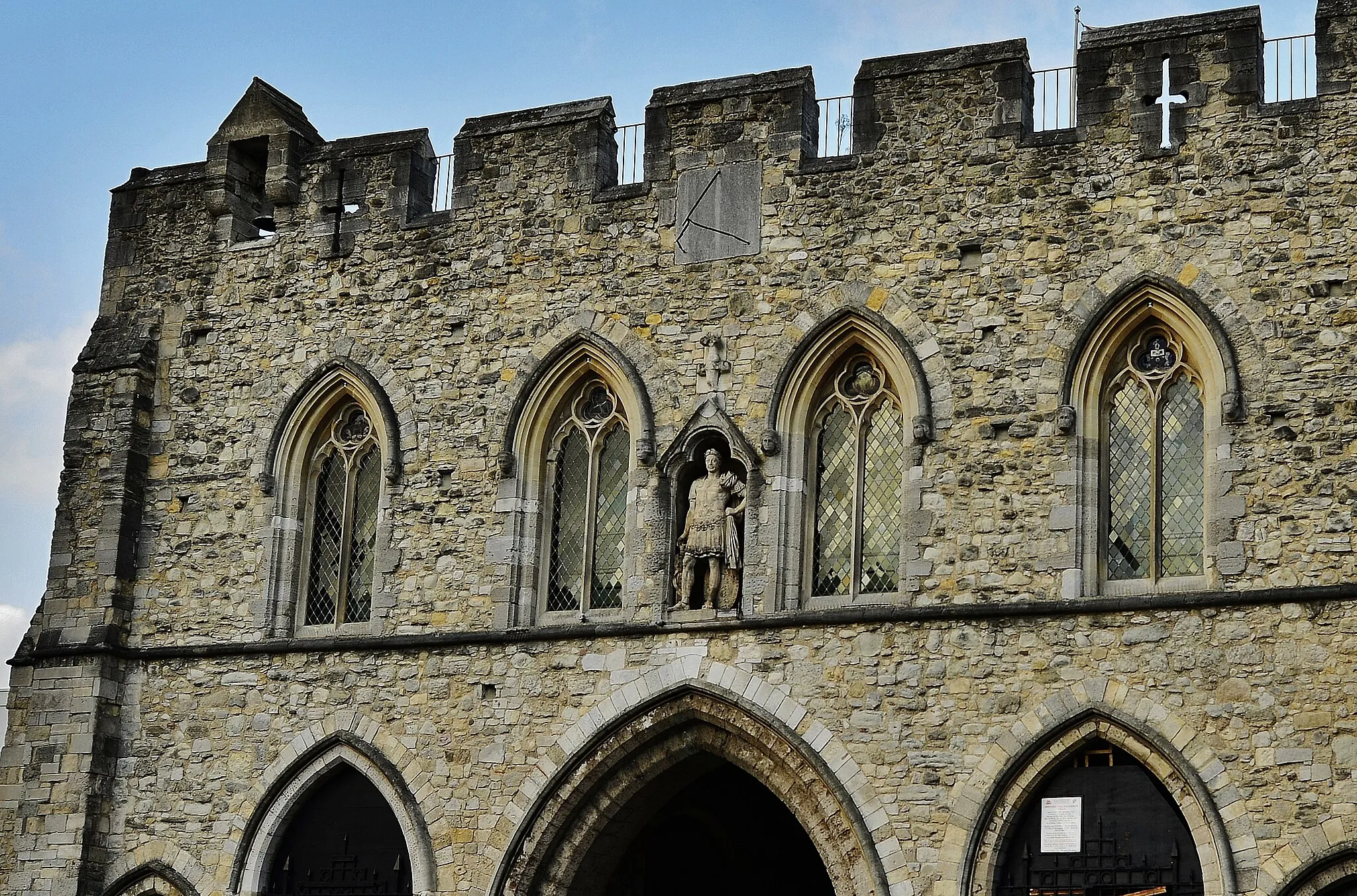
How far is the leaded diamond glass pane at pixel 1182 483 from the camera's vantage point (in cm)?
1470

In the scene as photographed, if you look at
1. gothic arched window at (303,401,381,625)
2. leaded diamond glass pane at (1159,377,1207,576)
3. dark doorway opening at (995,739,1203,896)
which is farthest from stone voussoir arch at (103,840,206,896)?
leaded diamond glass pane at (1159,377,1207,576)

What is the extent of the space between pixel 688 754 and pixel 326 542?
3.65 meters

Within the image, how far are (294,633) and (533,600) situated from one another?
2105mm

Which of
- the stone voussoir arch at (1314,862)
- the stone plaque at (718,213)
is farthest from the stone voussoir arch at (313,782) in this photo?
the stone voussoir arch at (1314,862)

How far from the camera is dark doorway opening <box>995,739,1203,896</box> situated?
558 inches

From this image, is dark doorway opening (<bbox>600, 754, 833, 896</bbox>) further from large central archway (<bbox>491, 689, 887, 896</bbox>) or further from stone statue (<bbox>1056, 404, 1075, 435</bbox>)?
stone statue (<bbox>1056, 404, 1075, 435</bbox>)

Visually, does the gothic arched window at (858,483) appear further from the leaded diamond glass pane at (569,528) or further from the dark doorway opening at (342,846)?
the dark doorway opening at (342,846)

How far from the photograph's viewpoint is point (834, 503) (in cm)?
1586

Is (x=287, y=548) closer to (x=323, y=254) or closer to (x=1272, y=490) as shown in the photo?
(x=323, y=254)

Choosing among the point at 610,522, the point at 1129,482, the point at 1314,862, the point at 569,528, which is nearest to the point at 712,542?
the point at 610,522

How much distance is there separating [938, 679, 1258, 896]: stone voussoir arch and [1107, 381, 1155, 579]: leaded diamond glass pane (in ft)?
3.19

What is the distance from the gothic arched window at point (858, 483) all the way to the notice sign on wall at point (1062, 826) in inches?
78.6

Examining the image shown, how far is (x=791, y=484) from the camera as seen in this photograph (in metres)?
15.8

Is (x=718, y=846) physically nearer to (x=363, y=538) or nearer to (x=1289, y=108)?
(x=363, y=538)
